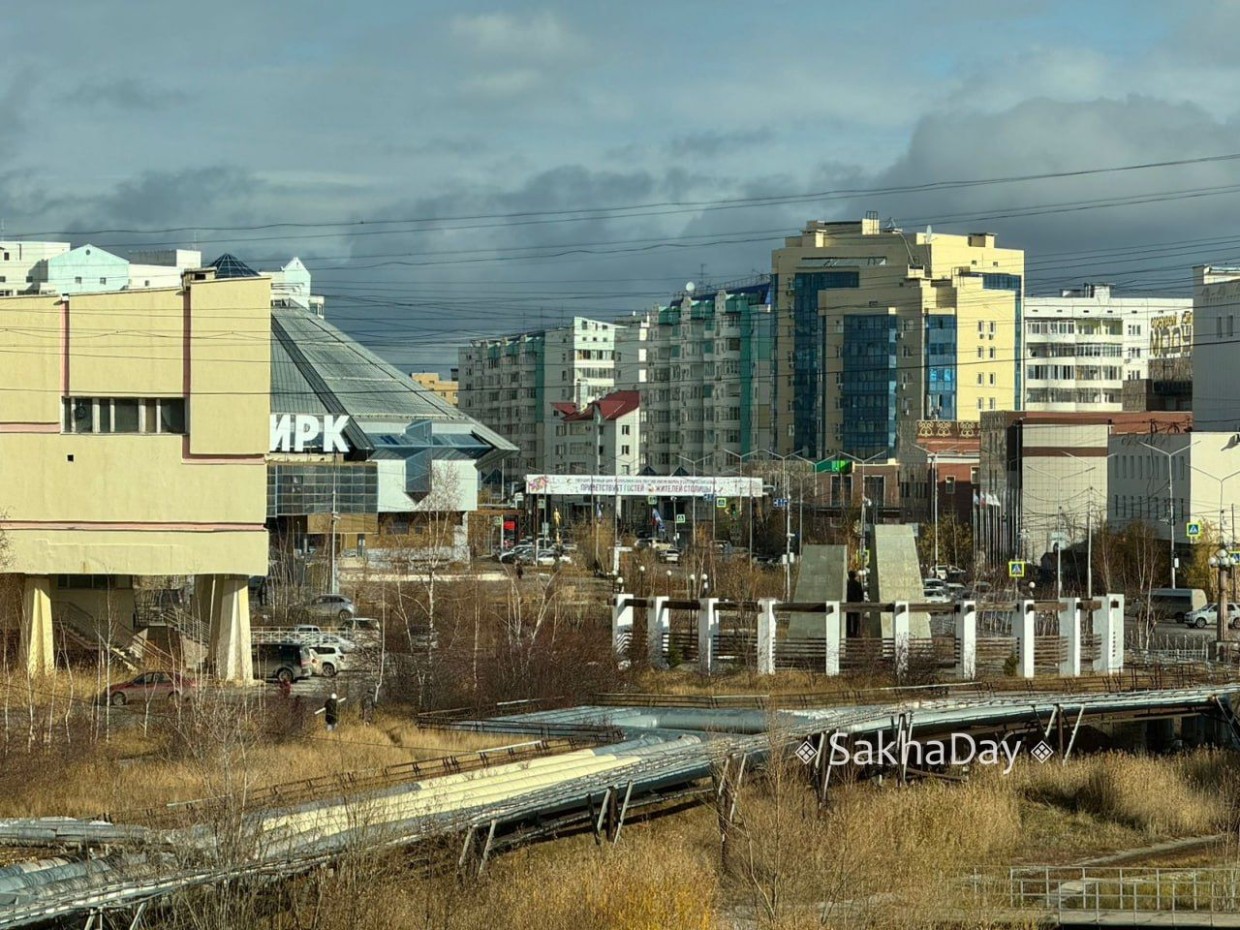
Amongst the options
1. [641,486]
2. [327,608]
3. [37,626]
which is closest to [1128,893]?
[37,626]

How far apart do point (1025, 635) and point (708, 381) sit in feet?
307

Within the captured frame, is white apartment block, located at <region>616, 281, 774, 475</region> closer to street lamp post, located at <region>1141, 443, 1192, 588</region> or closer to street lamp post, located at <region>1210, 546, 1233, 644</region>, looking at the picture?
street lamp post, located at <region>1141, 443, 1192, 588</region>

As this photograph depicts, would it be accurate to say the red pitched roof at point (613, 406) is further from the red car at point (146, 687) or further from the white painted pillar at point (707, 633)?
the red car at point (146, 687)

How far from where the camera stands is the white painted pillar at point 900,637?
137 feet

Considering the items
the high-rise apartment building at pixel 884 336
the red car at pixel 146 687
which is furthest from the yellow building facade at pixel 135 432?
Answer: the high-rise apartment building at pixel 884 336

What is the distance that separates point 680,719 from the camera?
35281mm

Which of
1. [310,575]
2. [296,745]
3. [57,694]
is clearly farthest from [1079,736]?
[310,575]

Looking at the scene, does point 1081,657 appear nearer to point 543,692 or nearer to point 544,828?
point 543,692

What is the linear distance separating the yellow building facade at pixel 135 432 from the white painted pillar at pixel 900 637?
13435mm

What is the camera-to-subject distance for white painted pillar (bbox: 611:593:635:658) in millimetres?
43812

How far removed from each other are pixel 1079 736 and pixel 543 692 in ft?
35.7

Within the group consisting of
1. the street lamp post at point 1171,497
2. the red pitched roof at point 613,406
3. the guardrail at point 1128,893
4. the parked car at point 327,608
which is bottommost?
the guardrail at point 1128,893

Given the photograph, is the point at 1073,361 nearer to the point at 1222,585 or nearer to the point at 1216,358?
the point at 1216,358

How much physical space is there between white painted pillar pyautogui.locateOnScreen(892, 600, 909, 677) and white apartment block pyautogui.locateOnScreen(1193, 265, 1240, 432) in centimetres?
5036
